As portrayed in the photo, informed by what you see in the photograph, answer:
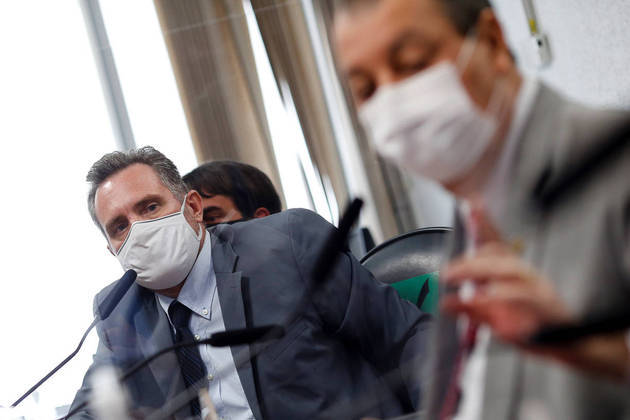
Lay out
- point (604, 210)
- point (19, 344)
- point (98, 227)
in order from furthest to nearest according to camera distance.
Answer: point (19, 344) → point (98, 227) → point (604, 210)

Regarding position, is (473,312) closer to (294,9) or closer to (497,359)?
(497,359)

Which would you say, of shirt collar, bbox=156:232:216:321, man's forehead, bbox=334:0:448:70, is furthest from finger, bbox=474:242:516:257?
shirt collar, bbox=156:232:216:321

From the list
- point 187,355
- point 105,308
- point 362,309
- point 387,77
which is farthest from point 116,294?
point 387,77

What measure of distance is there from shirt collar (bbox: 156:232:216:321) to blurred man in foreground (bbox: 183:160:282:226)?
2.2 inches

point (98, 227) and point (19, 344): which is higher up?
point (98, 227)

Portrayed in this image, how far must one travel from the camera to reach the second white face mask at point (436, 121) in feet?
0.99

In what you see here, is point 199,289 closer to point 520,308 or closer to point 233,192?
point 233,192

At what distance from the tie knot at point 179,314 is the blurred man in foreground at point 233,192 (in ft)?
0.33

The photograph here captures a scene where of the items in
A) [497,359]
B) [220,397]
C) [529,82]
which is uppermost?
[529,82]

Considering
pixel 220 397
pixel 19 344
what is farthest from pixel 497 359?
pixel 19 344

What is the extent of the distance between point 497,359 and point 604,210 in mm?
83

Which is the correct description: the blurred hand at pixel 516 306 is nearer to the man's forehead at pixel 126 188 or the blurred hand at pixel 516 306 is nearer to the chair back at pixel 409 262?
the chair back at pixel 409 262

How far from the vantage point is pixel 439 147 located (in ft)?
1.00

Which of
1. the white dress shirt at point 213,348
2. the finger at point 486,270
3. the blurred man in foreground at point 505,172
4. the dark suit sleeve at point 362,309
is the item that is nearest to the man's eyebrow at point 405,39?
the blurred man in foreground at point 505,172
